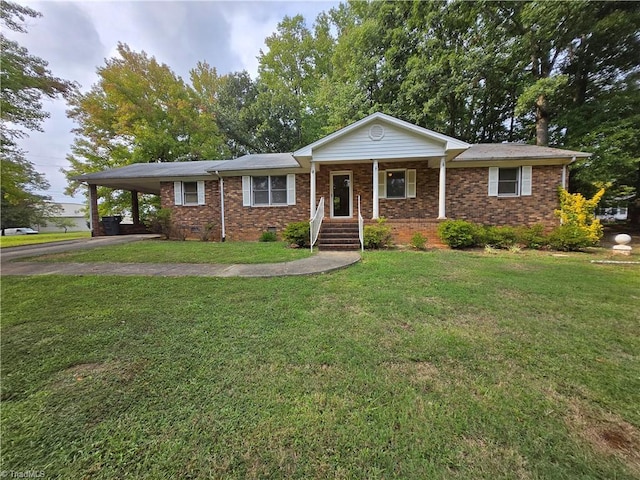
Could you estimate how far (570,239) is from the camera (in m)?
7.69

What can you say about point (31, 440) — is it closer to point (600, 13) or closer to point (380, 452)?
point (380, 452)

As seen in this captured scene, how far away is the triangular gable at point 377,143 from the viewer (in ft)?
31.2

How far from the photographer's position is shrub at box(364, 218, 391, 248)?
8086 mm

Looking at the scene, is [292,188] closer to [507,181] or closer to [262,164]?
[262,164]

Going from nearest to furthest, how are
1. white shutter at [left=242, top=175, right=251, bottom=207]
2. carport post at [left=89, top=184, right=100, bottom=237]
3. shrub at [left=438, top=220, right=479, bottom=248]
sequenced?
shrub at [left=438, top=220, right=479, bottom=248] < white shutter at [left=242, top=175, right=251, bottom=207] < carport post at [left=89, top=184, right=100, bottom=237]

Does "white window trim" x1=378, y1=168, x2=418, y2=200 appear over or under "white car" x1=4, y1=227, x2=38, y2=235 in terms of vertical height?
over

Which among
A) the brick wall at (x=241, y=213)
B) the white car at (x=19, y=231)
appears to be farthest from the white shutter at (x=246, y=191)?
the white car at (x=19, y=231)

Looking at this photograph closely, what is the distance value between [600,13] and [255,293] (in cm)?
1909

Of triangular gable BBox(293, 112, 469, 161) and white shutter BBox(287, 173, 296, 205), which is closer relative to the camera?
triangular gable BBox(293, 112, 469, 161)

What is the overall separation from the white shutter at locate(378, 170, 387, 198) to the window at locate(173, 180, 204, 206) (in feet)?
26.4

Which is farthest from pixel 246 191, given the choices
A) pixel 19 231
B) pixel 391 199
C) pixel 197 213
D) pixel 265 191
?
pixel 19 231

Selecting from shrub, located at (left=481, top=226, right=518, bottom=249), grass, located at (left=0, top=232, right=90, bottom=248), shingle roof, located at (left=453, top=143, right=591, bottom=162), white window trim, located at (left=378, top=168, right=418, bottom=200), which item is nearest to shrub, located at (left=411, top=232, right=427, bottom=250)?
shrub, located at (left=481, top=226, right=518, bottom=249)

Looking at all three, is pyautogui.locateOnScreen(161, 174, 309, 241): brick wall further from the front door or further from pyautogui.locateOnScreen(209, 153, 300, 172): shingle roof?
the front door

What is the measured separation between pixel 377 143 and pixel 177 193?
30.2 ft
